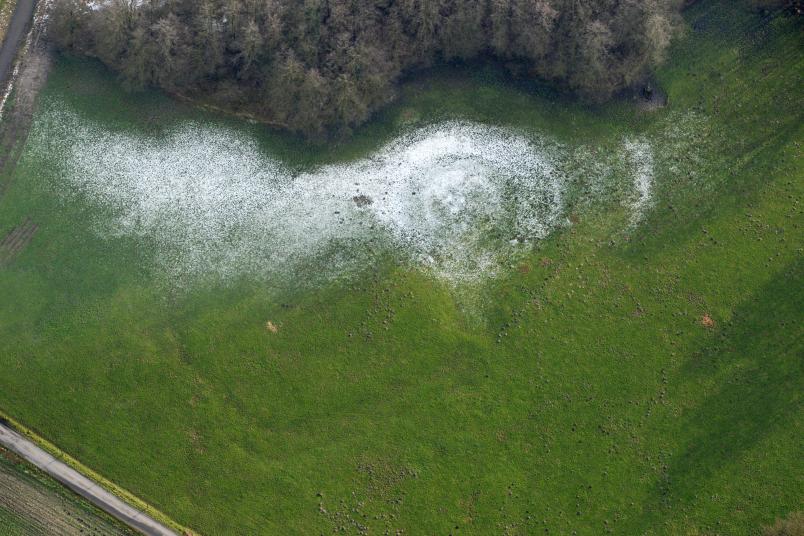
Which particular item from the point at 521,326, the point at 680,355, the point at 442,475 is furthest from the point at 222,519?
the point at 680,355

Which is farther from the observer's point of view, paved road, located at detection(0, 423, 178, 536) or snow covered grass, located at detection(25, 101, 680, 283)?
snow covered grass, located at detection(25, 101, 680, 283)

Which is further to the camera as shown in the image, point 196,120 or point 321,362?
point 196,120

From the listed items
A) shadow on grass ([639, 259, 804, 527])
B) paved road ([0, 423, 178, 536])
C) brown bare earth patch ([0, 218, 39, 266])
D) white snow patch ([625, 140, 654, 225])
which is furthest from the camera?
white snow patch ([625, 140, 654, 225])

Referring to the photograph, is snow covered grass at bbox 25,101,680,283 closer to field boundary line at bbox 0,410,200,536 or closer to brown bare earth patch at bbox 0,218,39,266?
brown bare earth patch at bbox 0,218,39,266

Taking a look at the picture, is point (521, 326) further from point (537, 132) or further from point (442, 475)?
point (537, 132)

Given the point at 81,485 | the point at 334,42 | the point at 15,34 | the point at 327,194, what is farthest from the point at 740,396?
the point at 15,34

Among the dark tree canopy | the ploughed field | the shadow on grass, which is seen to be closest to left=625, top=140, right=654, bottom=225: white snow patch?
the dark tree canopy

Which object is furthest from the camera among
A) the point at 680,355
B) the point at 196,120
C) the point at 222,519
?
the point at 196,120
